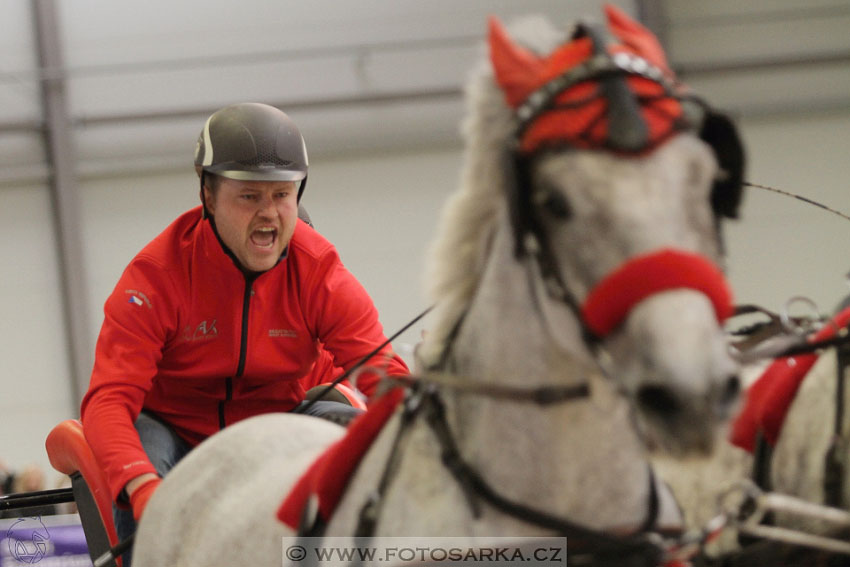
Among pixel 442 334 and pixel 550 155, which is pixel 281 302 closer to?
pixel 442 334

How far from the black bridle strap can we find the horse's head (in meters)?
0.27

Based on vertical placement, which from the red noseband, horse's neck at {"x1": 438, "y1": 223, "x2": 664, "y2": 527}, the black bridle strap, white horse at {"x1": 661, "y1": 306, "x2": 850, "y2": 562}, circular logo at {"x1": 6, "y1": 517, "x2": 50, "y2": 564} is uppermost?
the red noseband

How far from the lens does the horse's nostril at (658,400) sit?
124cm

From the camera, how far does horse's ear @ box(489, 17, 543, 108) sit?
144 cm

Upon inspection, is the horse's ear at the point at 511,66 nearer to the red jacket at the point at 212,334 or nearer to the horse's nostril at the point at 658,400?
the horse's nostril at the point at 658,400

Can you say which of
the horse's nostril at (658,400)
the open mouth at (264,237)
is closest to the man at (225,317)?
the open mouth at (264,237)

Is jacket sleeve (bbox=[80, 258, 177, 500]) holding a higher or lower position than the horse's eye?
lower

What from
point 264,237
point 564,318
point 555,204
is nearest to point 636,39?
point 555,204

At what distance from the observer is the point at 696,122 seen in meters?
1.42

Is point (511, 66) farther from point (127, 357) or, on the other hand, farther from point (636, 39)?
point (127, 357)

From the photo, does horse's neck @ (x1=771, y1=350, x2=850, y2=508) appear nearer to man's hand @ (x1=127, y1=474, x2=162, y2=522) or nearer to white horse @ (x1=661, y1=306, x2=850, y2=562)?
white horse @ (x1=661, y1=306, x2=850, y2=562)

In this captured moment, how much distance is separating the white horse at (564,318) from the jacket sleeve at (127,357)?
98 centimetres

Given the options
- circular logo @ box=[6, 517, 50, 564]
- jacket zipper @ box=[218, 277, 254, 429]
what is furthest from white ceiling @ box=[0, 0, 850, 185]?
jacket zipper @ box=[218, 277, 254, 429]

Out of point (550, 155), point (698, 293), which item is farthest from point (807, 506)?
point (550, 155)
